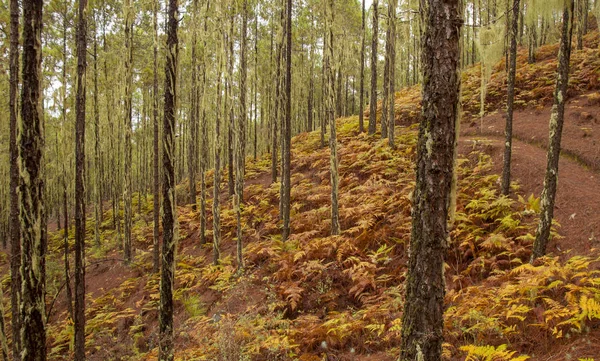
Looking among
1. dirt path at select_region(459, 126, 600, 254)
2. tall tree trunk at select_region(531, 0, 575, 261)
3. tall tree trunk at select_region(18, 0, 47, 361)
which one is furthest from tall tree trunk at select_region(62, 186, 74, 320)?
dirt path at select_region(459, 126, 600, 254)

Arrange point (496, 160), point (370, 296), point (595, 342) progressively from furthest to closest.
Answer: point (496, 160)
point (370, 296)
point (595, 342)

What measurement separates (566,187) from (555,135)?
10.0ft

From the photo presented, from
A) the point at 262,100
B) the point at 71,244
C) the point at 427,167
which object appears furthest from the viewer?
the point at 262,100

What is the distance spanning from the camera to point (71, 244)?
75.3 ft

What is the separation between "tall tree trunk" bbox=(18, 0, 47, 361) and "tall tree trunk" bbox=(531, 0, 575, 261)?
8.01 m

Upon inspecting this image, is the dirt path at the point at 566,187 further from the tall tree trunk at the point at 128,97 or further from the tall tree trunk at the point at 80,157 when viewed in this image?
the tall tree trunk at the point at 128,97

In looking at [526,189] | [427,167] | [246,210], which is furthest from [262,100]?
[427,167]

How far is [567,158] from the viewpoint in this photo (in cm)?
1073

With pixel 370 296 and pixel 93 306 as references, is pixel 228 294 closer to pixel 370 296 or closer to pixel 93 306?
pixel 370 296

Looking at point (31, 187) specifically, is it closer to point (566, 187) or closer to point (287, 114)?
point (287, 114)

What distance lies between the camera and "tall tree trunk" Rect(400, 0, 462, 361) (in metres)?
3.23

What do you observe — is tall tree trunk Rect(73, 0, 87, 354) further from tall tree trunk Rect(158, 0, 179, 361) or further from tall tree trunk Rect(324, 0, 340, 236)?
tall tree trunk Rect(324, 0, 340, 236)

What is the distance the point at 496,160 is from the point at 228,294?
→ 9241 millimetres

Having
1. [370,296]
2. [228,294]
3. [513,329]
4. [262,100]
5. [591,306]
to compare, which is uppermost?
[262,100]
